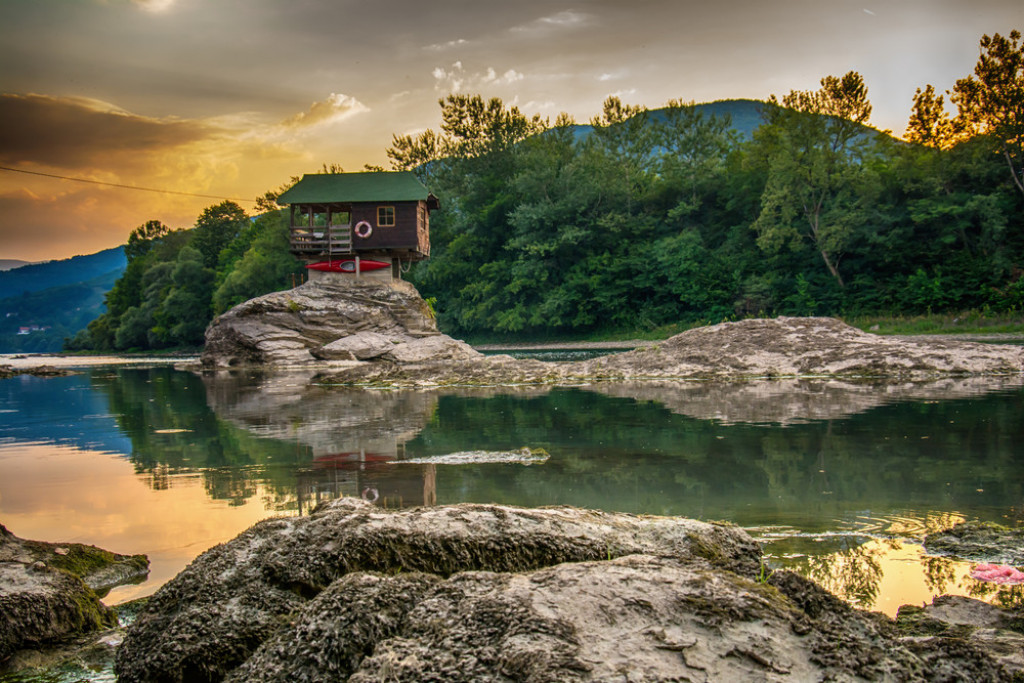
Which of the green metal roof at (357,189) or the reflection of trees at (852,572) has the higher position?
the green metal roof at (357,189)

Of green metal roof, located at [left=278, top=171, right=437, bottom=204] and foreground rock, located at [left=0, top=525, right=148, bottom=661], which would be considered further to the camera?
green metal roof, located at [left=278, top=171, right=437, bottom=204]

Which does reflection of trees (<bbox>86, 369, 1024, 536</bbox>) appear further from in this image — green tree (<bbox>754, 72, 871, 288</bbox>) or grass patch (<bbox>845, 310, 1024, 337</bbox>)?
green tree (<bbox>754, 72, 871, 288</bbox>)

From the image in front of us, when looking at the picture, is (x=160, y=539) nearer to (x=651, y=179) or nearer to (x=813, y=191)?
(x=813, y=191)

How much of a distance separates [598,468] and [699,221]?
4598 cm

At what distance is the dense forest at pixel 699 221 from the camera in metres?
37.2

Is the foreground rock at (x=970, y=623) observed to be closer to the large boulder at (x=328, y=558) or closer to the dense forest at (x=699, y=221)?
the large boulder at (x=328, y=558)

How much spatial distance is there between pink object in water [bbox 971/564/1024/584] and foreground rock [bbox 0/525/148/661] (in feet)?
15.2

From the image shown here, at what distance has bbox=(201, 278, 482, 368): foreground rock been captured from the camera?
30.7 metres

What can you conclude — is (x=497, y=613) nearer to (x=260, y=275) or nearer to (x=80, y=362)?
(x=80, y=362)

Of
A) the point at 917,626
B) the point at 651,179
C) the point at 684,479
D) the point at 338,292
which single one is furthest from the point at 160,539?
the point at 651,179

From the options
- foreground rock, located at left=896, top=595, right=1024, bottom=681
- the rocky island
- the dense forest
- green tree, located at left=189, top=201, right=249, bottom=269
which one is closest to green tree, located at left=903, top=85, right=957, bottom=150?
the dense forest

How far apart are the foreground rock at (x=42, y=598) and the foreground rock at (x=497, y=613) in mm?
805

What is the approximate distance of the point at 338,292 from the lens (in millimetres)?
33094

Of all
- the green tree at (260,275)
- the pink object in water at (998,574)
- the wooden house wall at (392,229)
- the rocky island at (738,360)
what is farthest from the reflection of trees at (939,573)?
the green tree at (260,275)
